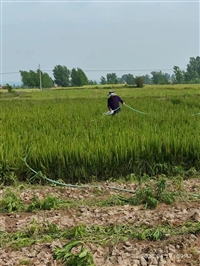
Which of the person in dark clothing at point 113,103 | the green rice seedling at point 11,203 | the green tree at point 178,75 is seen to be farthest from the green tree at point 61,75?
the green rice seedling at point 11,203

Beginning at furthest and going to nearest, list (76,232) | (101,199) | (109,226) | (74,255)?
(101,199), (109,226), (76,232), (74,255)

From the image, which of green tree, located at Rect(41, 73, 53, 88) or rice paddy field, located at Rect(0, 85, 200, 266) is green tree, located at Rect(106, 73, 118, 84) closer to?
green tree, located at Rect(41, 73, 53, 88)

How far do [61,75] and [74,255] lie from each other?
242 ft

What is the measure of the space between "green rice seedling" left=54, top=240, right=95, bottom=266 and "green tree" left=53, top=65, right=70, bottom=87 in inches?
2875

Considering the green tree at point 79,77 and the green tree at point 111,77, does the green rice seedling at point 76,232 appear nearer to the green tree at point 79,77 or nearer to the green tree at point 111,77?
the green tree at point 79,77

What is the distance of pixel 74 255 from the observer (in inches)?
87.2

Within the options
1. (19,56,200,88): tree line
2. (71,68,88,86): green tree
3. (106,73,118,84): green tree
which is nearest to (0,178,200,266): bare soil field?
(19,56,200,88): tree line

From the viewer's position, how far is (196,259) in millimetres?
2260

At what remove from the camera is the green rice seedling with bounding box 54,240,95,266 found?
2.16 metres

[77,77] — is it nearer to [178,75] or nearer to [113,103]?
[178,75]

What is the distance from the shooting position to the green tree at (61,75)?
73562mm

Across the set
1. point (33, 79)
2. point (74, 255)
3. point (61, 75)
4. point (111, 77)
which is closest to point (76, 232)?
point (74, 255)

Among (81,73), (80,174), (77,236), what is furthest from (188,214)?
(81,73)

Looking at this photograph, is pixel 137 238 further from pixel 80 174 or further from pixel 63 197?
pixel 80 174
